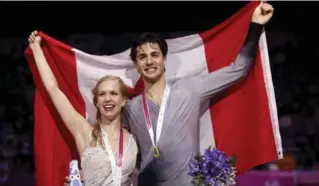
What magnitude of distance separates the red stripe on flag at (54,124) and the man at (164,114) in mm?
387

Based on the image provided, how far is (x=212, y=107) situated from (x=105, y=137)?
1.80ft

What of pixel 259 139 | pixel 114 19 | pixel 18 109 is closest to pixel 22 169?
pixel 18 109

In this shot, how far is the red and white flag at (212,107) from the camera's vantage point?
2766 millimetres

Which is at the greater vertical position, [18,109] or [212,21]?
[212,21]

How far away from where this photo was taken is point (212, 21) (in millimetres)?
3723

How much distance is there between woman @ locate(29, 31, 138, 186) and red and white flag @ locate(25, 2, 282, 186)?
246 millimetres

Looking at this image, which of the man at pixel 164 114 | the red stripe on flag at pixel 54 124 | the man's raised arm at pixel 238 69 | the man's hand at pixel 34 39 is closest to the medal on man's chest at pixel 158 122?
the man at pixel 164 114

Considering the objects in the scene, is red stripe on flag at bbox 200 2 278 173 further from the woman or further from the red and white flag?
the woman

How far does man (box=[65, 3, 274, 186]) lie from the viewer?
242cm

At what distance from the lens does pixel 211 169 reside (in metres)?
2.26

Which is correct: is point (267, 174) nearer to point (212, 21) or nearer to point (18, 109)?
point (212, 21)

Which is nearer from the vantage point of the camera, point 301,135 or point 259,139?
point 259,139

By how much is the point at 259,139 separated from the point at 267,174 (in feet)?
2.24

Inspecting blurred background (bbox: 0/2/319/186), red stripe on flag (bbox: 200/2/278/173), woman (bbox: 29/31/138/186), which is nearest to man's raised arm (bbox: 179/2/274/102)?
red stripe on flag (bbox: 200/2/278/173)
